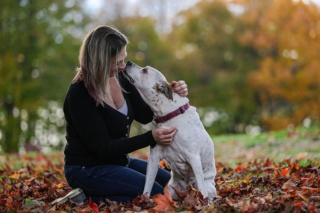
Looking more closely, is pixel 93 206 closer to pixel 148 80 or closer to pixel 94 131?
pixel 94 131

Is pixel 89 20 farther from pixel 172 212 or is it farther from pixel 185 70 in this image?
pixel 172 212

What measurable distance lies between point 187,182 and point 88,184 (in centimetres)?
104

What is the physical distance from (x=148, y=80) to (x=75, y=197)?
4.67ft

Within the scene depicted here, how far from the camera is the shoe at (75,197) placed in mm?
Result: 4879

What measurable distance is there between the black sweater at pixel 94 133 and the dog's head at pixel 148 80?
41cm

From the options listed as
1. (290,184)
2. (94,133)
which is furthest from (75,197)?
(290,184)

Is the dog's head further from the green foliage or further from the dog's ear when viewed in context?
the green foliage

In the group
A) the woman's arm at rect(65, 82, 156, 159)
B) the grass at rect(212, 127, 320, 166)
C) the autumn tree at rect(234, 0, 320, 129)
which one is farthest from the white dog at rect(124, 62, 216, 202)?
the autumn tree at rect(234, 0, 320, 129)

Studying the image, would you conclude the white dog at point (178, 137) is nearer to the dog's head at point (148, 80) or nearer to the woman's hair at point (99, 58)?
the dog's head at point (148, 80)

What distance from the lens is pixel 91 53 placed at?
484 cm

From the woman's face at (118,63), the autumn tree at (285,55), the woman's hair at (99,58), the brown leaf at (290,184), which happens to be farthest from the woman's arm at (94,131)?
the autumn tree at (285,55)

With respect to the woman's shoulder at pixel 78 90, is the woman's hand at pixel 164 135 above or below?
below

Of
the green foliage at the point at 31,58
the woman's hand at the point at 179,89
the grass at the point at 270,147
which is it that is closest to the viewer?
the woman's hand at the point at 179,89

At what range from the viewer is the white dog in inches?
187
